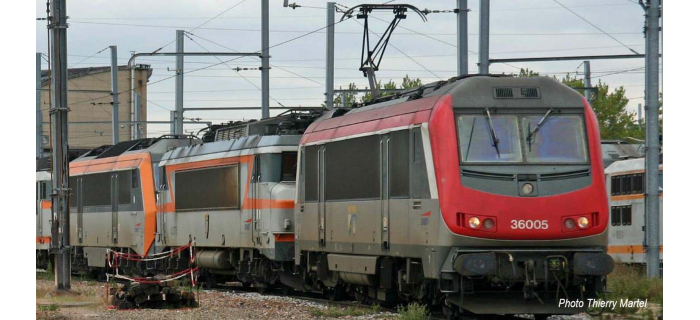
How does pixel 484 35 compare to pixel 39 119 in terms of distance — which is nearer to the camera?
pixel 484 35

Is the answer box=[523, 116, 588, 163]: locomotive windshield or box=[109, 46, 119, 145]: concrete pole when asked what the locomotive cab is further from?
box=[109, 46, 119, 145]: concrete pole

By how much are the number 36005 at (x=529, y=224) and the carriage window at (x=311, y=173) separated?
633cm

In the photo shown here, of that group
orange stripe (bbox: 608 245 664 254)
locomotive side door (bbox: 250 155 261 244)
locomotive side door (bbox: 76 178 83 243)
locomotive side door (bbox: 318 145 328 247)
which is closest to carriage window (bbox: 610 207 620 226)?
orange stripe (bbox: 608 245 664 254)

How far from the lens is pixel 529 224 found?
1598cm

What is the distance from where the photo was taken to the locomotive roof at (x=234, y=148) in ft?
79.3

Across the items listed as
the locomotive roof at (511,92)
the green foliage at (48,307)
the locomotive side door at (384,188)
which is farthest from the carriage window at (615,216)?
the green foliage at (48,307)

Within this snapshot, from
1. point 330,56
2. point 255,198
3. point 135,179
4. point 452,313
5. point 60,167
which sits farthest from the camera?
point 330,56

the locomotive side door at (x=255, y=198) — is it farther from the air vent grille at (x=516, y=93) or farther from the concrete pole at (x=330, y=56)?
the concrete pole at (x=330, y=56)

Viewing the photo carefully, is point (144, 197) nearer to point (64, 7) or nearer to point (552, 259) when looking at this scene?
point (64, 7)

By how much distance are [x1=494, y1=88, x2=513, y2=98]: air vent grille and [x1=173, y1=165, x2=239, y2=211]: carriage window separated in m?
9.84

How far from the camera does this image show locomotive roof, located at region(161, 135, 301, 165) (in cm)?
2417

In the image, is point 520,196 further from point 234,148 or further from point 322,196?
point 234,148

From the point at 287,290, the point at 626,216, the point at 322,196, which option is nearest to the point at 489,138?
the point at 322,196

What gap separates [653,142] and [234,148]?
931 cm
